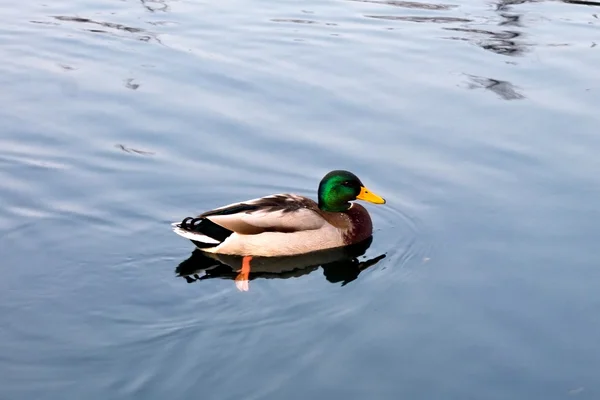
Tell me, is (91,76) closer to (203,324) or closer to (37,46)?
(37,46)

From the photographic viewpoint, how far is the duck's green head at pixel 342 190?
336 inches

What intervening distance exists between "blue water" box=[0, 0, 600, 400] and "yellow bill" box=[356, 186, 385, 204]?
0.24 meters

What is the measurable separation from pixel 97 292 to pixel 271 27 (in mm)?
7382

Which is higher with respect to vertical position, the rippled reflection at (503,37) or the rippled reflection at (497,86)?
the rippled reflection at (503,37)

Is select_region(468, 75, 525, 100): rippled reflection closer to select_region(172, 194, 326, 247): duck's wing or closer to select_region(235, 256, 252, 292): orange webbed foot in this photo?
select_region(172, 194, 326, 247): duck's wing

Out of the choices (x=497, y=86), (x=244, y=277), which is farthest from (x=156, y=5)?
(x=244, y=277)

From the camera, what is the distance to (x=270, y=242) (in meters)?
8.25

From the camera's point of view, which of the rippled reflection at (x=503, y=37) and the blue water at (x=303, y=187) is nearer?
the blue water at (x=303, y=187)

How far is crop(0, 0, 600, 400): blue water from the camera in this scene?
20.6ft

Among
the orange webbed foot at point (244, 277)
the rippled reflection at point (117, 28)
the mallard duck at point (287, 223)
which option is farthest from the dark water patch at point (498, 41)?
the orange webbed foot at point (244, 277)

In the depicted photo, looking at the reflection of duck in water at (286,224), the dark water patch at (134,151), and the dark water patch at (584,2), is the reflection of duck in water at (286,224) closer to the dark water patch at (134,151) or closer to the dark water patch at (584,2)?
the dark water patch at (134,151)

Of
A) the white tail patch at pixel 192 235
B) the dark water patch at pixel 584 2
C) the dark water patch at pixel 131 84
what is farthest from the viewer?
the dark water patch at pixel 584 2

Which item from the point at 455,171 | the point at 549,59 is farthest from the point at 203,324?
the point at 549,59

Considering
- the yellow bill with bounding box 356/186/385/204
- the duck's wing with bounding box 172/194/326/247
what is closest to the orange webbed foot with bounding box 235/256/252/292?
the duck's wing with bounding box 172/194/326/247
